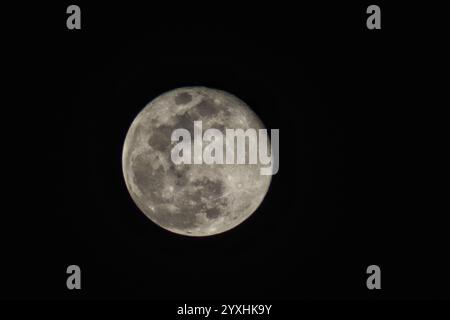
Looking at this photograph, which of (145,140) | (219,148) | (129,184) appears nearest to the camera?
(219,148)

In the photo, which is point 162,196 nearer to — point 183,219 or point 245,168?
point 183,219

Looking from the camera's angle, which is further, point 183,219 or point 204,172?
point 183,219

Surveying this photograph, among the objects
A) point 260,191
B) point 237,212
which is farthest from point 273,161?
point 237,212

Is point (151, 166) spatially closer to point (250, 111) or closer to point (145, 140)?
point (145, 140)

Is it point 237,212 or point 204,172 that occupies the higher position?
point 204,172

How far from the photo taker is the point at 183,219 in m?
5.84

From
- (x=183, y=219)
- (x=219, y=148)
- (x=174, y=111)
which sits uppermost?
(x=174, y=111)

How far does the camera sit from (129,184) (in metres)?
6.25

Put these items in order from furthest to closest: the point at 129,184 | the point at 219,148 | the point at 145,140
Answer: the point at 129,184
the point at 145,140
the point at 219,148

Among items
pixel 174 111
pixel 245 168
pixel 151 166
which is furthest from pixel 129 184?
pixel 245 168

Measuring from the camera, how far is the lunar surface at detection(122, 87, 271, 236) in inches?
219

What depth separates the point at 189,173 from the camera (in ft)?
18.0

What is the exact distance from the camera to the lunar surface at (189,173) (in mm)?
5551

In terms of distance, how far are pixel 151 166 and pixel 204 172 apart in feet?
2.34
